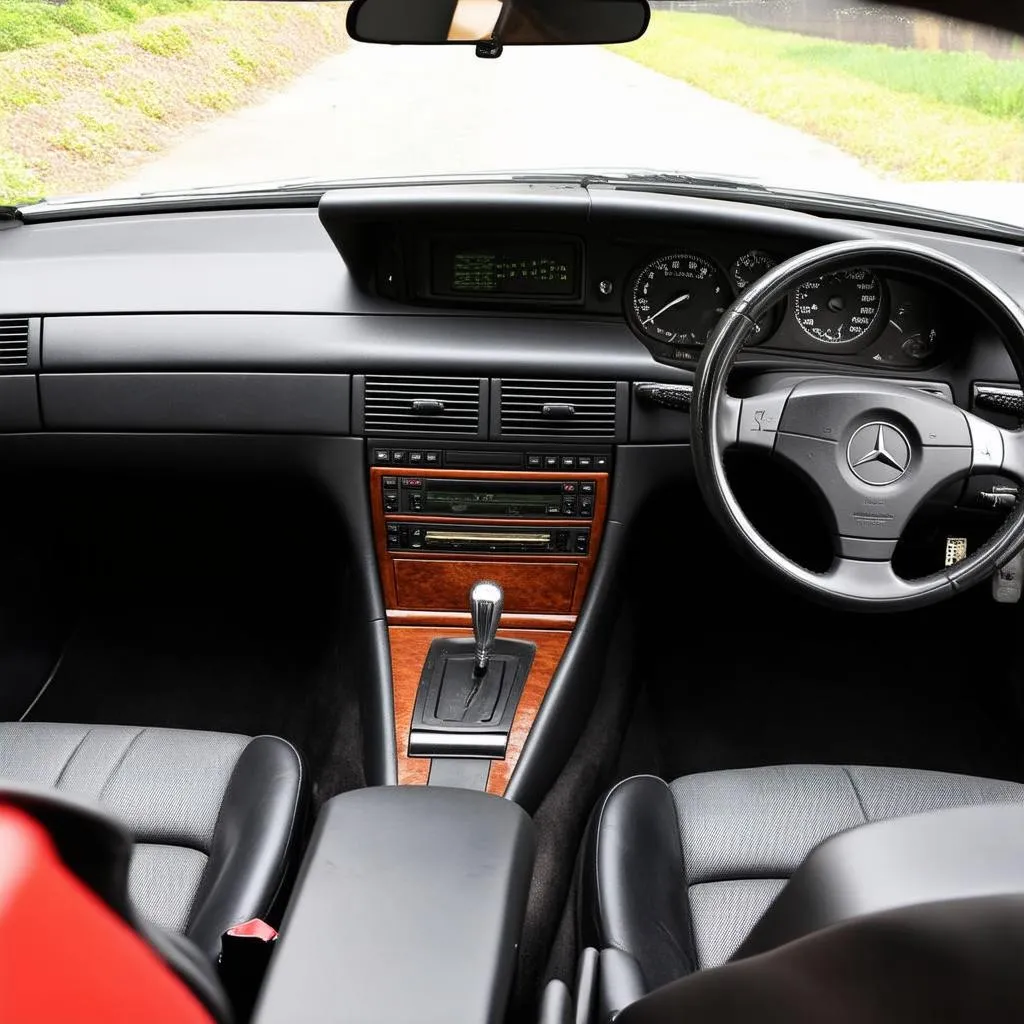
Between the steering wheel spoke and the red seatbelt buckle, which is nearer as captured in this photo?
the red seatbelt buckle

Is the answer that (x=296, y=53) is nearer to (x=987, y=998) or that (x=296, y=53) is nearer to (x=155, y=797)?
(x=155, y=797)

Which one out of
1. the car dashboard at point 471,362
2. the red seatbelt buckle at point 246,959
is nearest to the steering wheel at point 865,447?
the car dashboard at point 471,362

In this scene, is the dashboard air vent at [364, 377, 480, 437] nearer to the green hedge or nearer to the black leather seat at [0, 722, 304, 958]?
the black leather seat at [0, 722, 304, 958]

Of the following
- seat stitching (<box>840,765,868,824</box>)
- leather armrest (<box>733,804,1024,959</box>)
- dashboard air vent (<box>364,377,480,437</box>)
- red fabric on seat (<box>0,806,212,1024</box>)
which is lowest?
seat stitching (<box>840,765,868,824</box>)

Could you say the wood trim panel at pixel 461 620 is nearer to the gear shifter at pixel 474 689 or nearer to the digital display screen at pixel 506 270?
the gear shifter at pixel 474 689

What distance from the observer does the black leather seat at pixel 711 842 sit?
5.74 feet

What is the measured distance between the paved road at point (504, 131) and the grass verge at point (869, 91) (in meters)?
0.08

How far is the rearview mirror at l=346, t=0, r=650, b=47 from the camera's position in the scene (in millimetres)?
1909

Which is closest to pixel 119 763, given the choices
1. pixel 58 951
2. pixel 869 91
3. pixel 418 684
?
pixel 418 684

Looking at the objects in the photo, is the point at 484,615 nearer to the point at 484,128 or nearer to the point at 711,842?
the point at 711,842

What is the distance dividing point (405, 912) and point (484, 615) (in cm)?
125

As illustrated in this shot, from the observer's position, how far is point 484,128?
3469 millimetres

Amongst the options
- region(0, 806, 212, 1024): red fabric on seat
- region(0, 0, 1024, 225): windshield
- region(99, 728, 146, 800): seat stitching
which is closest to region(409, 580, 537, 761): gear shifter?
region(99, 728, 146, 800): seat stitching

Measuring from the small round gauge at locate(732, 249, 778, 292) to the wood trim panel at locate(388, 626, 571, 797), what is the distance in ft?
2.89
